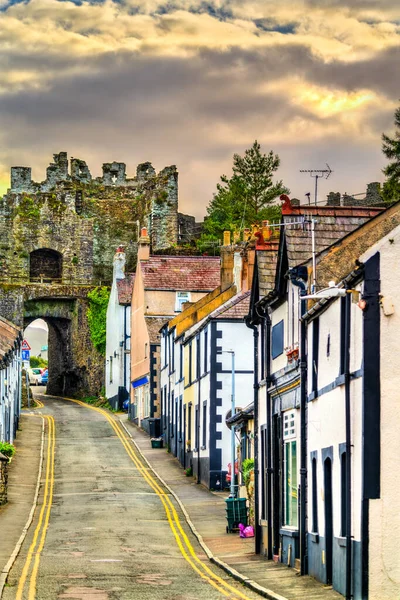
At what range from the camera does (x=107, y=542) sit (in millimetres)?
30188

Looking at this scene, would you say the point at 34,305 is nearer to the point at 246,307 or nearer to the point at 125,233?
the point at 125,233

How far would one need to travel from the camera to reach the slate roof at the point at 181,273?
217 feet

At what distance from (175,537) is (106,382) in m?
48.8

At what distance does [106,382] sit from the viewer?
264ft

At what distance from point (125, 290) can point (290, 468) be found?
164 ft

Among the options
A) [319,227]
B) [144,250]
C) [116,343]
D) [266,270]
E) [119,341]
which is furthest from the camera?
[116,343]

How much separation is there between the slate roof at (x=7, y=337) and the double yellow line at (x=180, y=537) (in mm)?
7312

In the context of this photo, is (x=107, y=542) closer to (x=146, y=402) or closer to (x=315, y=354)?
(x=315, y=354)

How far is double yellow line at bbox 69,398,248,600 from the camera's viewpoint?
73.3ft

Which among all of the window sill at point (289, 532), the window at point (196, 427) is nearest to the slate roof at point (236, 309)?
the window at point (196, 427)

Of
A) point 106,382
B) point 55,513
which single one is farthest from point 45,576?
point 106,382

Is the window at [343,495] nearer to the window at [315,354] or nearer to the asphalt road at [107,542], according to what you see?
the asphalt road at [107,542]

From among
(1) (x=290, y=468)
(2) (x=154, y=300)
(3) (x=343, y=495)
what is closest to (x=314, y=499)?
(3) (x=343, y=495)

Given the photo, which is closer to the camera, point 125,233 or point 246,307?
point 246,307
